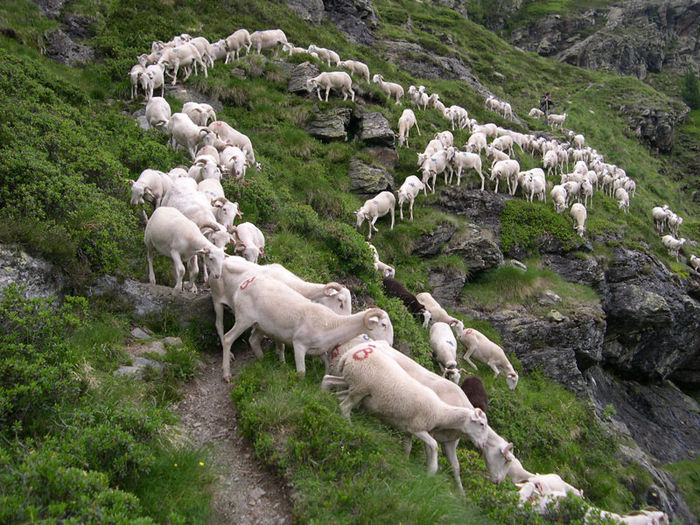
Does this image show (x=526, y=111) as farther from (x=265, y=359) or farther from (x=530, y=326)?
(x=265, y=359)

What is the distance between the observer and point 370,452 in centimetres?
513

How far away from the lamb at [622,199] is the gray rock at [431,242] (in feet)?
57.7

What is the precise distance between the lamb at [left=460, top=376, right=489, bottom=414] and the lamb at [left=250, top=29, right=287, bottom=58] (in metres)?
20.8

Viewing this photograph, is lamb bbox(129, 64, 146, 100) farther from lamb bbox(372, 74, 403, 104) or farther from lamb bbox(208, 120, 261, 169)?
lamb bbox(372, 74, 403, 104)

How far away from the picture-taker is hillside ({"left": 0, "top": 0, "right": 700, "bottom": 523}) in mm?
A: 4355

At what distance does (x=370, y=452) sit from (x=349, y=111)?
59.6 feet

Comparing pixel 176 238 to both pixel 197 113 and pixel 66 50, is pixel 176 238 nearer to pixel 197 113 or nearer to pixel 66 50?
pixel 197 113

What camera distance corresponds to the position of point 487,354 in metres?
13.6

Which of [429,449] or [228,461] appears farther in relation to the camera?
[429,449]

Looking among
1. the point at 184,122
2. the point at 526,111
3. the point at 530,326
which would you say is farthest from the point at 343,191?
the point at 526,111

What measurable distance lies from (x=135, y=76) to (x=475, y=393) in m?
16.6

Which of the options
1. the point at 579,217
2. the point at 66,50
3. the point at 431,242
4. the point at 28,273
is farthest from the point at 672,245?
the point at 66,50

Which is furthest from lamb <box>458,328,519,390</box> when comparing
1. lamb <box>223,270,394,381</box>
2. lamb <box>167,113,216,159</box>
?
lamb <box>167,113,216,159</box>

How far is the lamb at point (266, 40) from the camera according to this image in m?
23.5
